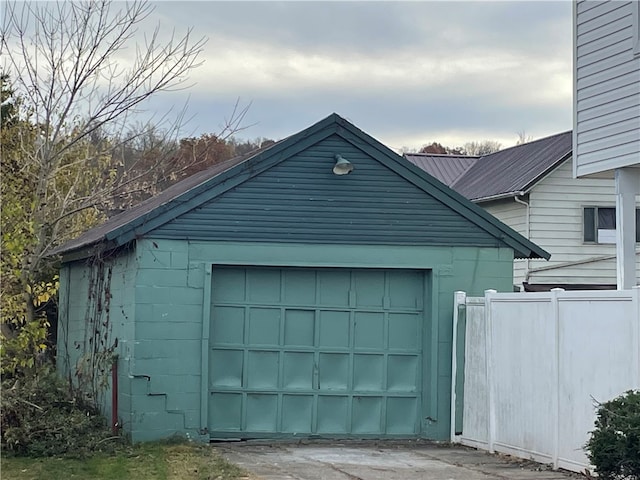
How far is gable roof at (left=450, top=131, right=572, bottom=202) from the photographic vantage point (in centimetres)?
2283

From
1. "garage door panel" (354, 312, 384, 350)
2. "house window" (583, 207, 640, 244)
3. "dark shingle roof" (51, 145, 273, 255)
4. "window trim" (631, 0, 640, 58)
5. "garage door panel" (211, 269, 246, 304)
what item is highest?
"window trim" (631, 0, 640, 58)

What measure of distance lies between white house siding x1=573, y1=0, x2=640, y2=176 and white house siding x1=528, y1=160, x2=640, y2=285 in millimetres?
9996

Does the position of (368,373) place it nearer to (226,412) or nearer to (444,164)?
(226,412)

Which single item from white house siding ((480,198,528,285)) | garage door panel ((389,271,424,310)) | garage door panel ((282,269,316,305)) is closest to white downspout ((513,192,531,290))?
white house siding ((480,198,528,285))

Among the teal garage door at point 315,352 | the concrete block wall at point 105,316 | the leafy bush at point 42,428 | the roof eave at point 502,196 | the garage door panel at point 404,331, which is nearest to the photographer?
the leafy bush at point 42,428

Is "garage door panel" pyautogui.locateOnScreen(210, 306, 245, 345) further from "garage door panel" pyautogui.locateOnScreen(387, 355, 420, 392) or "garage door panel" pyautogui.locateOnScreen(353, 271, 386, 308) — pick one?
"garage door panel" pyautogui.locateOnScreen(387, 355, 420, 392)

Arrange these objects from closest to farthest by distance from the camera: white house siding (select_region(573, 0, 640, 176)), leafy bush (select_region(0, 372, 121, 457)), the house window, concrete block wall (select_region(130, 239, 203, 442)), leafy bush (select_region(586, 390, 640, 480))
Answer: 1. leafy bush (select_region(586, 390, 640, 480))
2. leafy bush (select_region(0, 372, 121, 457))
3. white house siding (select_region(573, 0, 640, 176))
4. concrete block wall (select_region(130, 239, 203, 442))
5. the house window

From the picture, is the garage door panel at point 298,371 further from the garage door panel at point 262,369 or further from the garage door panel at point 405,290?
the garage door panel at point 405,290

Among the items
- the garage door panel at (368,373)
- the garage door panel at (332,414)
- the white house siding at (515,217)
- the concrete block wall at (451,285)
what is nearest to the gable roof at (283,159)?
the concrete block wall at (451,285)

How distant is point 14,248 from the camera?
9.95 metres

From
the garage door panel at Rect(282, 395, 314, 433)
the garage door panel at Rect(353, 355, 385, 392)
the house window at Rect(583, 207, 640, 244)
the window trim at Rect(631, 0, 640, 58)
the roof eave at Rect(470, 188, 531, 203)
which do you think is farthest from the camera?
the house window at Rect(583, 207, 640, 244)

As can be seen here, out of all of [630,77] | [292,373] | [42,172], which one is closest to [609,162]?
[630,77]

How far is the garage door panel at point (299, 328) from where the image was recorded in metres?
13.0

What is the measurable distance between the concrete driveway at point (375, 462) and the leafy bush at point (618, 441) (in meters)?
2.21
